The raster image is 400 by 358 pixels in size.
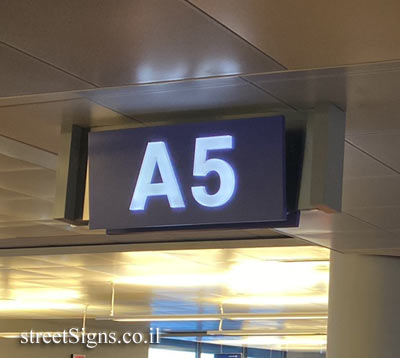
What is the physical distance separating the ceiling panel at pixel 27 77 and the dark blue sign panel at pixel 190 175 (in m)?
0.43

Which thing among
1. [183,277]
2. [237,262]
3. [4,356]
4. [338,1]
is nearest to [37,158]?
[338,1]

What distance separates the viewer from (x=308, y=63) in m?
3.42

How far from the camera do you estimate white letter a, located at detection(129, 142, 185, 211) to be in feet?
12.9

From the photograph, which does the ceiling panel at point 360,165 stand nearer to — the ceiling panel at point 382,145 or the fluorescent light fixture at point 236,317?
the ceiling panel at point 382,145

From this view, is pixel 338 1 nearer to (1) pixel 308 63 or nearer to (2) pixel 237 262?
(1) pixel 308 63

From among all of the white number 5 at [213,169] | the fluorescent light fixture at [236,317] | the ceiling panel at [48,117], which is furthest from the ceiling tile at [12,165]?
the fluorescent light fixture at [236,317]

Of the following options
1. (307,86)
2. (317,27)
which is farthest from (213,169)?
(317,27)

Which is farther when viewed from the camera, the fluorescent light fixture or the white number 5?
the fluorescent light fixture

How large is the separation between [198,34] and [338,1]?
565 millimetres

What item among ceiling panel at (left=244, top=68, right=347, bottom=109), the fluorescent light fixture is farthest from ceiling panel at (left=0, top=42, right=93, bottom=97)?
the fluorescent light fixture

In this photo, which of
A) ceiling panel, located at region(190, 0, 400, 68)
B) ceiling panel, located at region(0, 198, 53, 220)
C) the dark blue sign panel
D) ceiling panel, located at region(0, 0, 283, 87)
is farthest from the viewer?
ceiling panel, located at region(0, 198, 53, 220)

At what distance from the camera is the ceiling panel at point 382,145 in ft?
14.8

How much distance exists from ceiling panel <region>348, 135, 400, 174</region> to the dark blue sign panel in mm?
843

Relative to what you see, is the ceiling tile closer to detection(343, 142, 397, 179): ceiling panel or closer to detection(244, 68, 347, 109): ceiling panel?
→ detection(343, 142, 397, 179): ceiling panel
